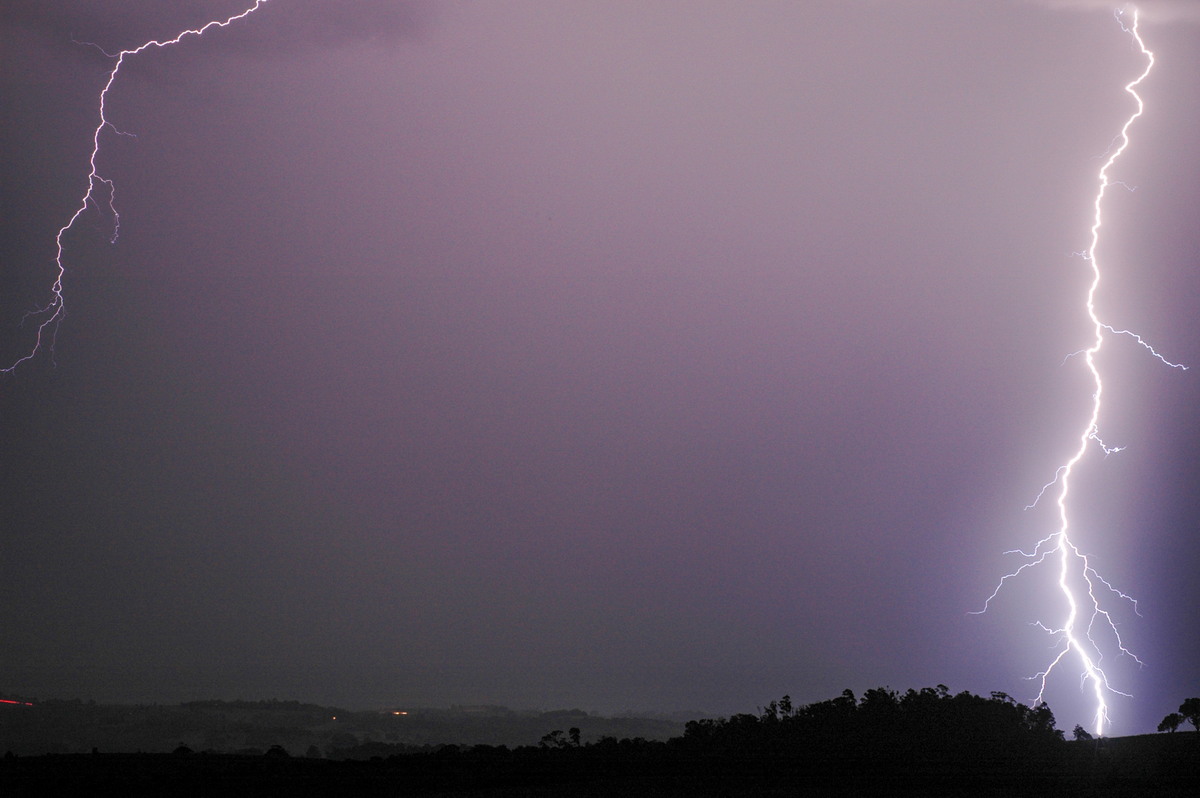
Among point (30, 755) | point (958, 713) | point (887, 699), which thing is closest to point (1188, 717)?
point (958, 713)

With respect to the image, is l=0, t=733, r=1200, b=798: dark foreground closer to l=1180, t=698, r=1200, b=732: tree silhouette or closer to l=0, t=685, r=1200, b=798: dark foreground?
l=0, t=685, r=1200, b=798: dark foreground

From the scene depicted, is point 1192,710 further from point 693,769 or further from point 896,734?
point 693,769

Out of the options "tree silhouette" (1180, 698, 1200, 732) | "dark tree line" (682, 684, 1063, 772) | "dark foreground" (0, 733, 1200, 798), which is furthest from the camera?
"tree silhouette" (1180, 698, 1200, 732)

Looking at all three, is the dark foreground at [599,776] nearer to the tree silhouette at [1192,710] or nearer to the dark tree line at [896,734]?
the dark tree line at [896,734]

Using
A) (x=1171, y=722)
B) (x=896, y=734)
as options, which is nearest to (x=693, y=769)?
(x=896, y=734)

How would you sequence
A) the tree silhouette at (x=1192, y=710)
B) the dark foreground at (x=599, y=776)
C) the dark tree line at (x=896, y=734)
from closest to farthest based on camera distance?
the dark foreground at (x=599, y=776)
the dark tree line at (x=896, y=734)
the tree silhouette at (x=1192, y=710)

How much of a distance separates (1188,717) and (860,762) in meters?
19.6

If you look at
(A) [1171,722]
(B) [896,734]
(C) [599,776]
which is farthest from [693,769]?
(A) [1171,722]

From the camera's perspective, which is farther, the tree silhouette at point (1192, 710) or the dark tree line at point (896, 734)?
the tree silhouette at point (1192, 710)

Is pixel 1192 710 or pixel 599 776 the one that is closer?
pixel 599 776

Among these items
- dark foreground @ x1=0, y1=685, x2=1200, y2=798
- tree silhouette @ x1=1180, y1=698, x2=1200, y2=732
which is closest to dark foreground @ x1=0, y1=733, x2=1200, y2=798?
dark foreground @ x1=0, y1=685, x2=1200, y2=798

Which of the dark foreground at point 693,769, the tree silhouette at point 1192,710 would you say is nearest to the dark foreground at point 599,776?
the dark foreground at point 693,769

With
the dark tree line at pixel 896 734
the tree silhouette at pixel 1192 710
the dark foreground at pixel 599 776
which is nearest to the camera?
the dark foreground at pixel 599 776

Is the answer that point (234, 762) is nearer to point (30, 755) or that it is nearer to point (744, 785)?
point (30, 755)
